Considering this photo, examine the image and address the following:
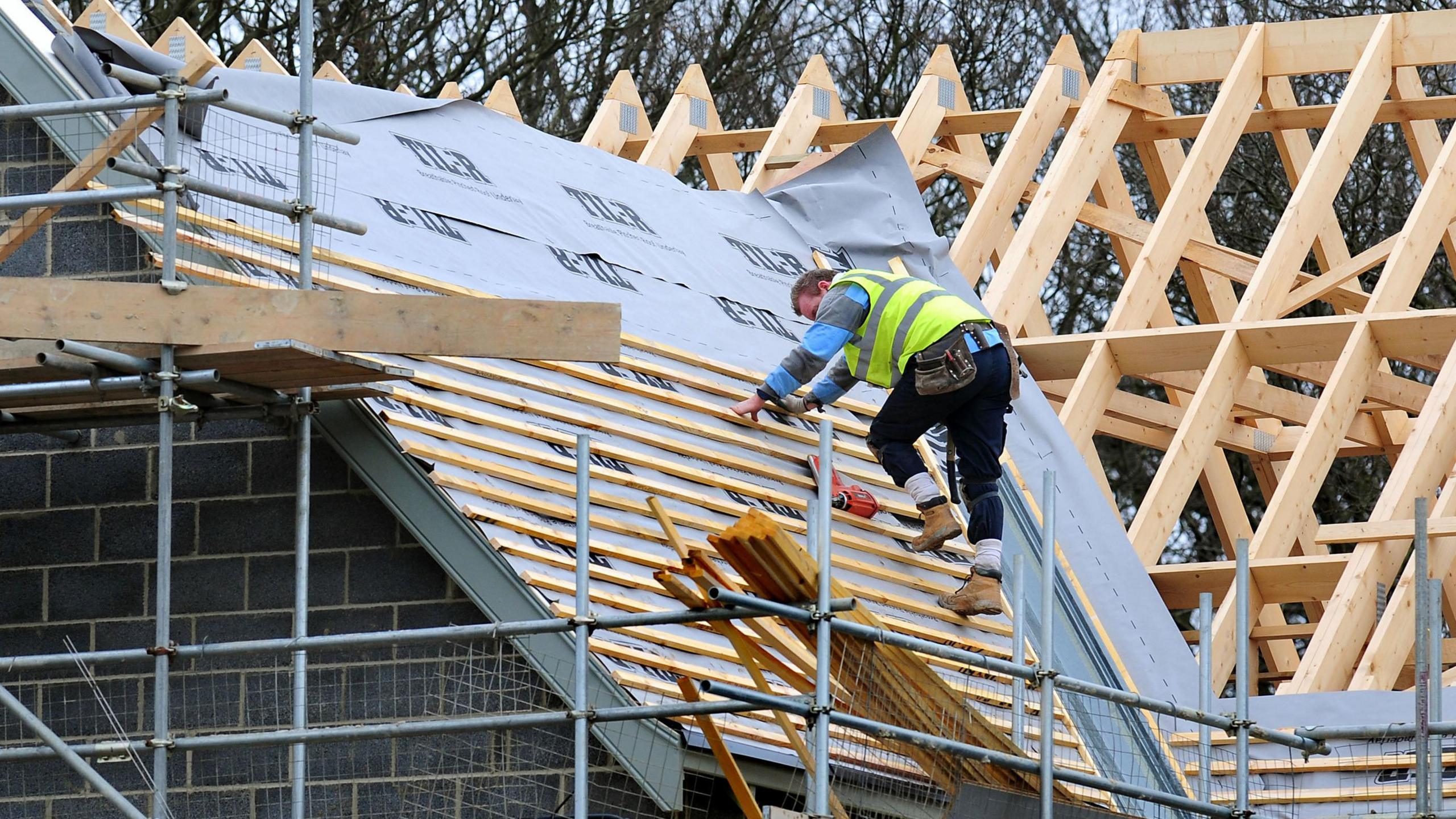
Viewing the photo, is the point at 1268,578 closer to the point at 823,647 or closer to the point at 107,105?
the point at 823,647

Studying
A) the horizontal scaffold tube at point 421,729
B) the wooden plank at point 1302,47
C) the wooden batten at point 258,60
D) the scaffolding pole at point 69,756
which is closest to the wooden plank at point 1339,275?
the wooden plank at point 1302,47

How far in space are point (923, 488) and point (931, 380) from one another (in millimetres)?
485

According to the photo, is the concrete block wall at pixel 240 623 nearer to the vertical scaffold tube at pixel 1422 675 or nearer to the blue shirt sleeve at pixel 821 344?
the blue shirt sleeve at pixel 821 344

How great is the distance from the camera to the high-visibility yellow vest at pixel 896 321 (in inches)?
353

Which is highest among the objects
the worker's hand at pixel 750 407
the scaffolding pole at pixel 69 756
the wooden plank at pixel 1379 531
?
the worker's hand at pixel 750 407

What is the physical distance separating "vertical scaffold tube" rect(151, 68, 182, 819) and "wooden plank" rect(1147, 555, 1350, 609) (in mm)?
4591

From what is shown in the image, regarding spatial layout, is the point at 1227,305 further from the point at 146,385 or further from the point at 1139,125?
the point at 146,385

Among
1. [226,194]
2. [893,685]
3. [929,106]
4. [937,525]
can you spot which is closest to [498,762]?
A: [893,685]

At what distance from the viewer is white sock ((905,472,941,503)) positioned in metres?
9.12

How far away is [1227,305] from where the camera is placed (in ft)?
44.6

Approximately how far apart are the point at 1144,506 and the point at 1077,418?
74 centimetres

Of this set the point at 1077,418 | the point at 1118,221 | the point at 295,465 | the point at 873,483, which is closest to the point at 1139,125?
the point at 1118,221

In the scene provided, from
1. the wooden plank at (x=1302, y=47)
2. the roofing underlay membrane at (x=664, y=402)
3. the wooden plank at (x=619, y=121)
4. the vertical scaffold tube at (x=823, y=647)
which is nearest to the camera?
the vertical scaffold tube at (x=823, y=647)

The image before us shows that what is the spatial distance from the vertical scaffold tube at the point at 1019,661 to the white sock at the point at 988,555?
44 cm
